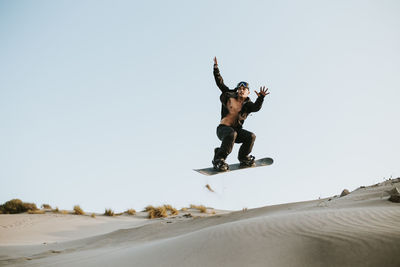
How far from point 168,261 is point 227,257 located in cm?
70

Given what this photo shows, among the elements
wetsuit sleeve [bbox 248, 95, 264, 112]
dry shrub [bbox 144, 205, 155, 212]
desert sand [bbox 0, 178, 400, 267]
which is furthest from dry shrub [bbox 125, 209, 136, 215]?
wetsuit sleeve [bbox 248, 95, 264, 112]

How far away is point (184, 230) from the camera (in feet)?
25.0

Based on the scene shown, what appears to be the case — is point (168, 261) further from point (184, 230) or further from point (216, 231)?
point (184, 230)

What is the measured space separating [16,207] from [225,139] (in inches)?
445

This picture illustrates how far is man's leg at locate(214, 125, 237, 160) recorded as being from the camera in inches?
258

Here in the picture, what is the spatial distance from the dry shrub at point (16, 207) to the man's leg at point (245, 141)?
34.3 feet

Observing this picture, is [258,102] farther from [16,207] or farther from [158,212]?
[16,207]

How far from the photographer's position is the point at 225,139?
21.6 ft

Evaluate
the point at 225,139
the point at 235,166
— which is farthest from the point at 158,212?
the point at 225,139

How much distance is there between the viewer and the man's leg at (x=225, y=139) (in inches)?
258

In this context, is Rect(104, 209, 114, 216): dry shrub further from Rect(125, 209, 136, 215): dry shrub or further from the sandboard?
the sandboard

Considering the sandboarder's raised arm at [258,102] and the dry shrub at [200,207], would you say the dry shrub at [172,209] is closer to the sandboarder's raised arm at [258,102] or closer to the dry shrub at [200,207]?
the dry shrub at [200,207]

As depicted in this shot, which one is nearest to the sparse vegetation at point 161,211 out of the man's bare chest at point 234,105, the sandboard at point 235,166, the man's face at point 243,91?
the sandboard at point 235,166

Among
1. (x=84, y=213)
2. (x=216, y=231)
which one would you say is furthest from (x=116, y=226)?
(x=216, y=231)
